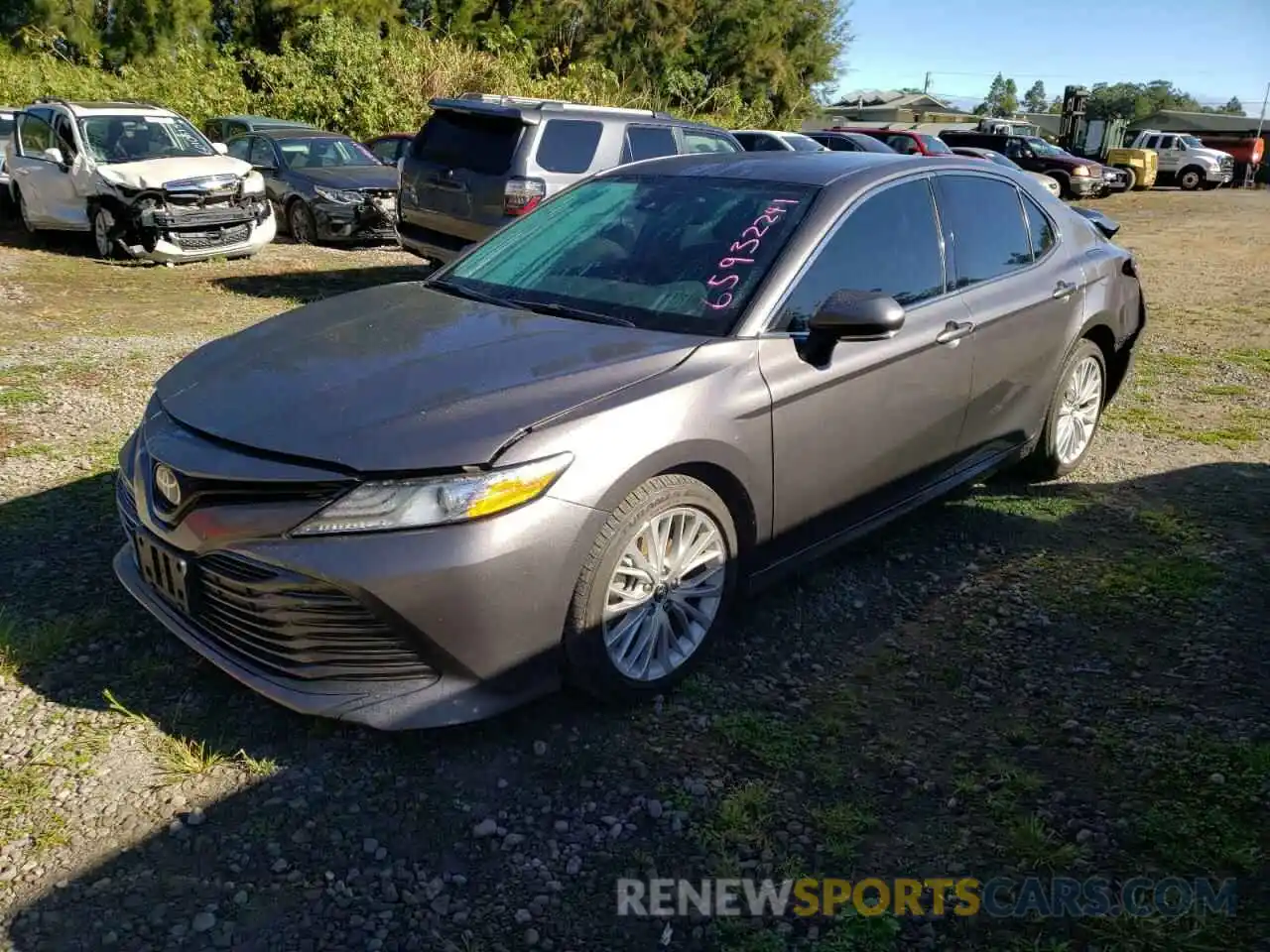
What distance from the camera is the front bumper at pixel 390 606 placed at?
270cm

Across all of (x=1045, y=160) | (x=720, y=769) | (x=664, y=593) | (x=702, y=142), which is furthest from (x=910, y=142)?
(x=720, y=769)

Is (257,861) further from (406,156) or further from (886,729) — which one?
(406,156)

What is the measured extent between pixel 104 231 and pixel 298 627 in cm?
1075

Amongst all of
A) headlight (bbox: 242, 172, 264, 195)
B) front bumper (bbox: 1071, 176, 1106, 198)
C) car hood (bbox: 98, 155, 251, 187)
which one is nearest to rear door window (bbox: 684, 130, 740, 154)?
headlight (bbox: 242, 172, 264, 195)

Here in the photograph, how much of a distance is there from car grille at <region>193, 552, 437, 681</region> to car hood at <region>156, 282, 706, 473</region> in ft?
1.11

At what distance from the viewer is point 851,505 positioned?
382cm

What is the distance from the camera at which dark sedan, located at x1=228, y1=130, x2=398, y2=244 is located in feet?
43.7

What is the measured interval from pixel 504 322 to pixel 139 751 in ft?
5.71

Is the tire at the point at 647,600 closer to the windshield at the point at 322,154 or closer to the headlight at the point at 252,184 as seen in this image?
the headlight at the point at 252,184

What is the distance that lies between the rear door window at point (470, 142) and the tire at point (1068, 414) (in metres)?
5.35

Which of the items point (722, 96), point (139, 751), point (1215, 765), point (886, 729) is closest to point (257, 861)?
point (139, 751)

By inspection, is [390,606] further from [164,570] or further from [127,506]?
[127,506]

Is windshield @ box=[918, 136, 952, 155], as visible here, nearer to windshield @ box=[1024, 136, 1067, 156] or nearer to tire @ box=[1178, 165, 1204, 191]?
windshield @ box=[1024, 136, 1067, 156]

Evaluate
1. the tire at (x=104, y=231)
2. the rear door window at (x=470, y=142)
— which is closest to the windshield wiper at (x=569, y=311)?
the rear door window at (x=470, y=142)
